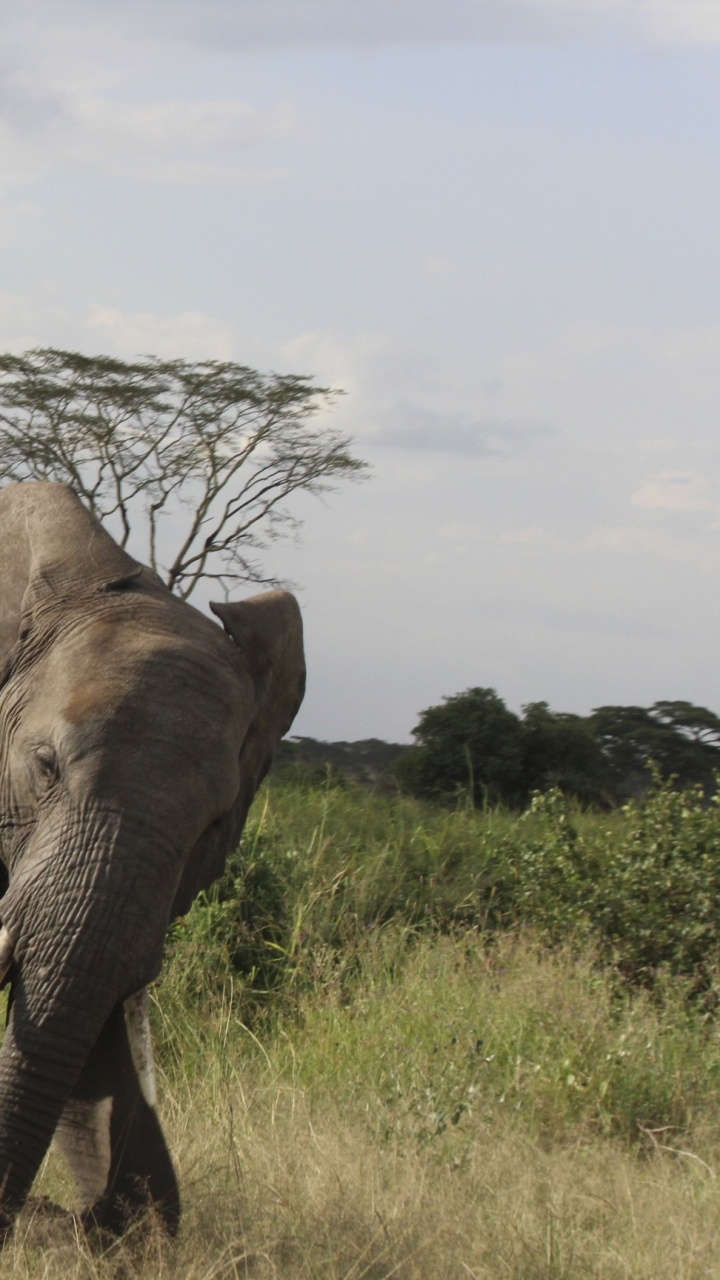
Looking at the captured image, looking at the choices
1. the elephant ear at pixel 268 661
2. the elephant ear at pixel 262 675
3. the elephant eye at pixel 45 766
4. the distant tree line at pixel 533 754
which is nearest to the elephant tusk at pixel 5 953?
the elephant eye at pixel 45 766

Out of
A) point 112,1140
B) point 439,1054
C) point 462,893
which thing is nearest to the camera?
point 112,1140

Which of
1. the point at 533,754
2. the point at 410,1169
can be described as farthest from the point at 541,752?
the point at 410,1169

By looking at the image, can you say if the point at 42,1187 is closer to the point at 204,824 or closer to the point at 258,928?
the point at 204,824

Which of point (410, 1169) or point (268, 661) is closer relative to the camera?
A: point (268, 661)

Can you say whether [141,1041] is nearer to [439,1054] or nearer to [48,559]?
[48,559]

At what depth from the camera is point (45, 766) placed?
3.78 m

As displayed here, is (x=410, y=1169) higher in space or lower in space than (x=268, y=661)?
lower

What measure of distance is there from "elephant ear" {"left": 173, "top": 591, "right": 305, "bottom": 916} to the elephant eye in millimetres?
518

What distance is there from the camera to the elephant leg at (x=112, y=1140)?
161 inches

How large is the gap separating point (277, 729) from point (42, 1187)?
1.65m

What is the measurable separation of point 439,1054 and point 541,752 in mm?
7181

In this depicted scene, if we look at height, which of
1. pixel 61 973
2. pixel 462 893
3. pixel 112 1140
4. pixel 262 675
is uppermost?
pixel 262 675

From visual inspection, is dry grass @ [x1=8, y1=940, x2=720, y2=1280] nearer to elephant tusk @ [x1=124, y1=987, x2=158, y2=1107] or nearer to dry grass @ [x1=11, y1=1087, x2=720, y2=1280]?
dry grass @ [x1=11, y1=1087, x2=720, y2=1280]

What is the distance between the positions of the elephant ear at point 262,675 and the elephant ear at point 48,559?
0.32 meters
